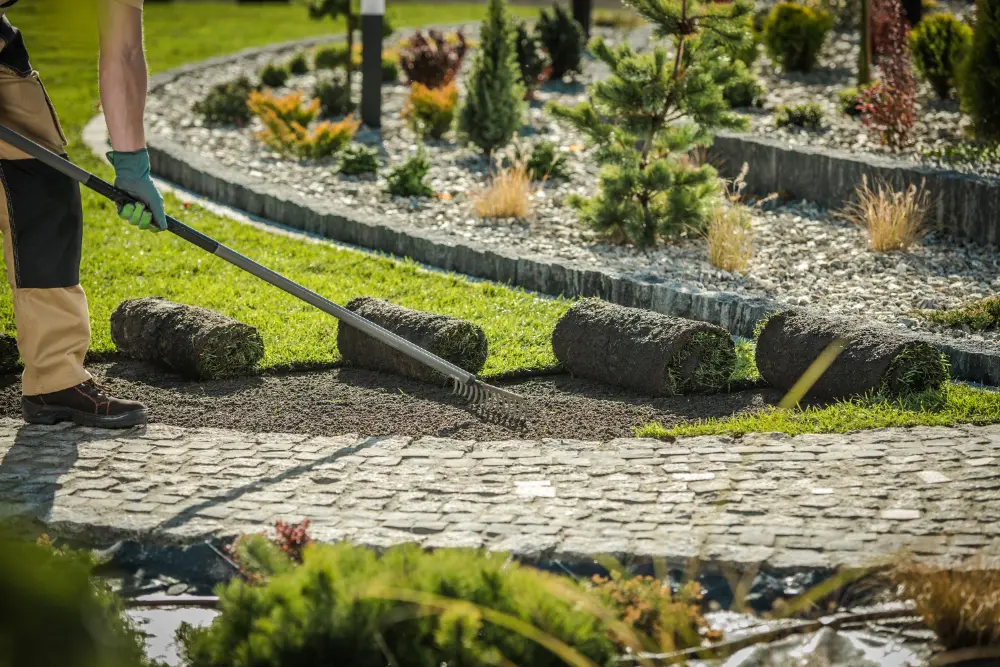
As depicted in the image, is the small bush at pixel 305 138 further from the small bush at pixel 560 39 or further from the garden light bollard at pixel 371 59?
the small bush at pixel 560 39

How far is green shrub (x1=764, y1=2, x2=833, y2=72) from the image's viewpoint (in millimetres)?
12461

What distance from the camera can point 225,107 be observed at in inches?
468

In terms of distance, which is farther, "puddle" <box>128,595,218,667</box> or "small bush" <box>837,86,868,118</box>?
"small bush" <box>837,86,868,118</box>

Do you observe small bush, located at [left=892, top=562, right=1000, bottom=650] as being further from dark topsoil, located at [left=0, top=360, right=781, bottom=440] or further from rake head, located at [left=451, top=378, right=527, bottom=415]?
rake head, located at [left=451, top=378, right=527, bottom=415]

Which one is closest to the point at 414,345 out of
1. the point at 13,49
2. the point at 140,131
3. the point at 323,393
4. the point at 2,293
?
the point at 323,393

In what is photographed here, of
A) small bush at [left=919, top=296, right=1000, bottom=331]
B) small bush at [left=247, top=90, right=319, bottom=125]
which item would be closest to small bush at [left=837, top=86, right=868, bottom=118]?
small bush at [left=919, top=296, right=1000, bottom=331]

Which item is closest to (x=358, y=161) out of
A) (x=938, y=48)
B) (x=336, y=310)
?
(x=336, y=310)

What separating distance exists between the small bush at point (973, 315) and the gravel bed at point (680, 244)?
92mm

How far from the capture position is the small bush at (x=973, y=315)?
6059 millimetres

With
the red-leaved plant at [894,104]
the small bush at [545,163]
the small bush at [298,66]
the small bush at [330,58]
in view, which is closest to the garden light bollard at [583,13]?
the small bush at [330,58]

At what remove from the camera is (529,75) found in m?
12.9

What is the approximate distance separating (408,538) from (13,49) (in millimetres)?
2508

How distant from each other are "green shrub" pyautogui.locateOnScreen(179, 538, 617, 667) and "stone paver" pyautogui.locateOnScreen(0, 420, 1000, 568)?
94 centimetres

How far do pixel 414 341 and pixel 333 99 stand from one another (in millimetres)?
7215
